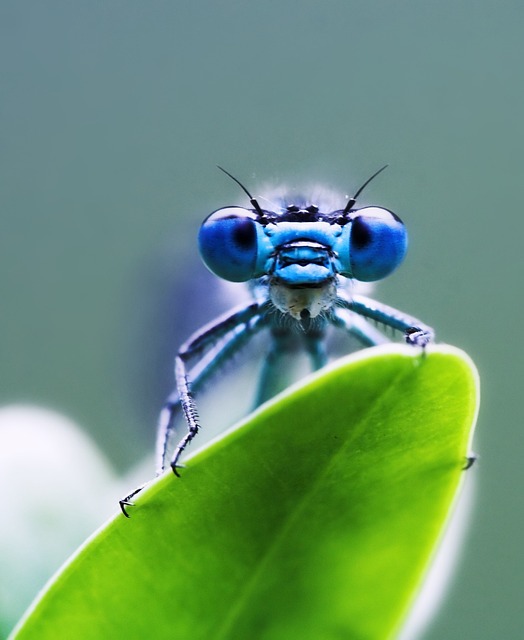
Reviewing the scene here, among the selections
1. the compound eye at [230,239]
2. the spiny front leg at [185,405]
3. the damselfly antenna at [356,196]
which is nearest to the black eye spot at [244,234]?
the compound eye at [230,239]

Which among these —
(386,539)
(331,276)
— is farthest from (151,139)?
(386,539)

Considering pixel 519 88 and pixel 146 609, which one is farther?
pixel 519 88

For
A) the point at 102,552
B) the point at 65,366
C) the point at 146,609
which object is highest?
the point at 65,366

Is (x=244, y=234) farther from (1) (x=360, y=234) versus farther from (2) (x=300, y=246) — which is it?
(1) (x=360, y=234)

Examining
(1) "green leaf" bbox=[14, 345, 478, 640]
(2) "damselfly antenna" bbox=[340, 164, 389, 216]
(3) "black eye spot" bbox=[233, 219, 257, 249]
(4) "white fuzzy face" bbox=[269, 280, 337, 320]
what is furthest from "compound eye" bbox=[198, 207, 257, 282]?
(1) "green leaf" bbox=[14, 345, 478, 640]

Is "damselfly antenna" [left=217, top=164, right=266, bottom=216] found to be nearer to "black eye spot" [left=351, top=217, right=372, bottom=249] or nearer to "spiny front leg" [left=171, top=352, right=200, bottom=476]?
"black eye spot" [left=351, top=217, right=372, bottom=249]

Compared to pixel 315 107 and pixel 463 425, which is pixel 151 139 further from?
pixel 463 425

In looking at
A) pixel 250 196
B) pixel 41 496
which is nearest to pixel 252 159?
pixel 250 196
